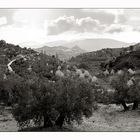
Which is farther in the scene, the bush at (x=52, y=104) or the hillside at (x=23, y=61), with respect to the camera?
the hillside at (x=23, y=61)

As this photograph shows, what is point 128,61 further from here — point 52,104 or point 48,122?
point 52,104

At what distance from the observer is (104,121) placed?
75.4ft

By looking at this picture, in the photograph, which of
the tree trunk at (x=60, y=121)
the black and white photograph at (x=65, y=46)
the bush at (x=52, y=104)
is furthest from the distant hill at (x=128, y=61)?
the tree trunk at (x=60, y=121)

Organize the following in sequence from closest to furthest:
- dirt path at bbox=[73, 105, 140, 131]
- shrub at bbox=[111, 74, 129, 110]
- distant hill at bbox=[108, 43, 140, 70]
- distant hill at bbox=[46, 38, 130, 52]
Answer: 1. dirt path at bbox=[73, 105, 140, 131]
2. distant hill at bbox=[46, 38, 130, 52]
3. shrub at bbox=[111, 74, 129, 110]
4. distant hill at bbox=[108, 43, 140, 70]

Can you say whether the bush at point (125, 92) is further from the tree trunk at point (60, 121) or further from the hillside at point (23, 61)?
the tree trunk at point (60, 121)

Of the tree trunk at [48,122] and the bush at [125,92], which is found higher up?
the bush at [125,92]

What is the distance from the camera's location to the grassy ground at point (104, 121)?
20.1m

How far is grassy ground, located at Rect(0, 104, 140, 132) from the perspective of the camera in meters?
20.1

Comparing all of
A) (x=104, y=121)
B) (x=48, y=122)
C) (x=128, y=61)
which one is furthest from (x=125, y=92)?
(x=128, y=61)

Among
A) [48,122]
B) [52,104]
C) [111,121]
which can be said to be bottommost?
[111,121]

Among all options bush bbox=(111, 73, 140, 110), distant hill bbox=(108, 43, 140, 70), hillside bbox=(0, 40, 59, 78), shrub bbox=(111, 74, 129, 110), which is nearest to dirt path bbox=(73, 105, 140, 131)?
shrub bbox=(111, 74, 129, 110)

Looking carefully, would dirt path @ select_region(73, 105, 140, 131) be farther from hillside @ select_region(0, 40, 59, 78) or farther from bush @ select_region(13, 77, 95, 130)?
hillside @ select_region(0, 40, 59, 78)

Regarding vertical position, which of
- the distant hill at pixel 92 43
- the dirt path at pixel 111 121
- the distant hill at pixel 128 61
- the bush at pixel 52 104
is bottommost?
the dirt path at pixel 111 121
